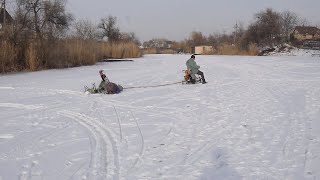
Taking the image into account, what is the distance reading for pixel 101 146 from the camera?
6.30m

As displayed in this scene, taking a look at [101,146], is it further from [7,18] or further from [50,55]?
[7,18]

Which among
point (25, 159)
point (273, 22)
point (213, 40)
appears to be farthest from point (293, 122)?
point (213, 40)

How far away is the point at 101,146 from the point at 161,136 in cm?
123

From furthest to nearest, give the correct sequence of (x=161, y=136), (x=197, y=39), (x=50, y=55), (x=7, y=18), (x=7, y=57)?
(x=197, y=39) < (x=7, y=18) < (x=50, y=55) < (x=7, y=57) < (x=161, y=136)

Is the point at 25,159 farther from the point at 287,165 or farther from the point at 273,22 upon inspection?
the point at 273,22

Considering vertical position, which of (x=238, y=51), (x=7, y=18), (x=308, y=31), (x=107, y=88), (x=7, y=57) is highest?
(x=308, y=31)

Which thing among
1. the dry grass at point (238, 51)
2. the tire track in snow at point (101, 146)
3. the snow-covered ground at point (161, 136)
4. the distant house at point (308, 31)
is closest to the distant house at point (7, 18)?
the snow-covered ground at point (161, 136)

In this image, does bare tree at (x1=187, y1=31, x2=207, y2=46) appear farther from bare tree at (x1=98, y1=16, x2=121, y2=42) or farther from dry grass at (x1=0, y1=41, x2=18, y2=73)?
dry grass at (x1=0, y1=41, x2=18, y2=73)

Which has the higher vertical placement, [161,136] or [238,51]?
[238,51]

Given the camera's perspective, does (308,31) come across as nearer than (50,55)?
No

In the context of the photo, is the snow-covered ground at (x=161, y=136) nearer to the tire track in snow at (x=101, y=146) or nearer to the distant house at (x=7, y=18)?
the tire track in snow at (x=101, y=146)

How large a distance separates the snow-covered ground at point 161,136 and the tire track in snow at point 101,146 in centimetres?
2

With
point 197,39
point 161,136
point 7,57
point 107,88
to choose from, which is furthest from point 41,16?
point 197,39

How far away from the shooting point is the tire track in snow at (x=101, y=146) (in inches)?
205
